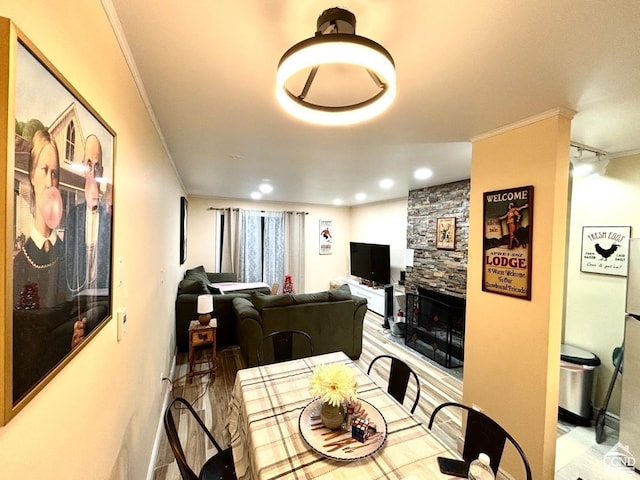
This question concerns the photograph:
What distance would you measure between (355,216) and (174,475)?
19.9 feet

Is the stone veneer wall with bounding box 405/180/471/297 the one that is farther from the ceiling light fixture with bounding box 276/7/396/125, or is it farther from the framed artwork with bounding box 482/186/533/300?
the ceiling light fixture with bounding box 276/7/396/125

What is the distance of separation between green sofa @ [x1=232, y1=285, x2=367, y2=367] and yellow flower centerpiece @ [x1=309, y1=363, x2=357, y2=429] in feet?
6.10

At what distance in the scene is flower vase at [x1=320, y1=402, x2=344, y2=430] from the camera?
4.29 ft

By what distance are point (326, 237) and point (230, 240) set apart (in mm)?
2405

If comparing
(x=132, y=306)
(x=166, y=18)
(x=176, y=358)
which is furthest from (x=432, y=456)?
(x=176, y=358)

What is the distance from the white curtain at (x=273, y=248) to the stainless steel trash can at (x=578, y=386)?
16.9 ft

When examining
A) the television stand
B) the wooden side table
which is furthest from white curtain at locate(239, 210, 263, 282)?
the wooden side table

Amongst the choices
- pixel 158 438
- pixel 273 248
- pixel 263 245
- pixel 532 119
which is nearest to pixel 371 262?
pixel 273 248

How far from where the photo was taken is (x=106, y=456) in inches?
41.8

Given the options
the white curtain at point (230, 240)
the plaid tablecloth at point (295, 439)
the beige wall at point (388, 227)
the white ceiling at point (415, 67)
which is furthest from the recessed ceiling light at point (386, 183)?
the white curtain at point (230, 240)

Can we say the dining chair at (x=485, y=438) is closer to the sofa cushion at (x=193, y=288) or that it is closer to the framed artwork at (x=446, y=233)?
the framed artwork at (x=446, y=233)

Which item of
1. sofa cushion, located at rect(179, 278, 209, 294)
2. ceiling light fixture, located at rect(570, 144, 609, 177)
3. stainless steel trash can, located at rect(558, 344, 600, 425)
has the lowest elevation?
stainless steel trash can, located at rect(558, 344, 600, 425)

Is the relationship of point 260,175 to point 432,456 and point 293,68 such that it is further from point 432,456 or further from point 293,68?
point 432,456

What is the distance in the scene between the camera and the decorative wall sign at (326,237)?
709 centimetres
